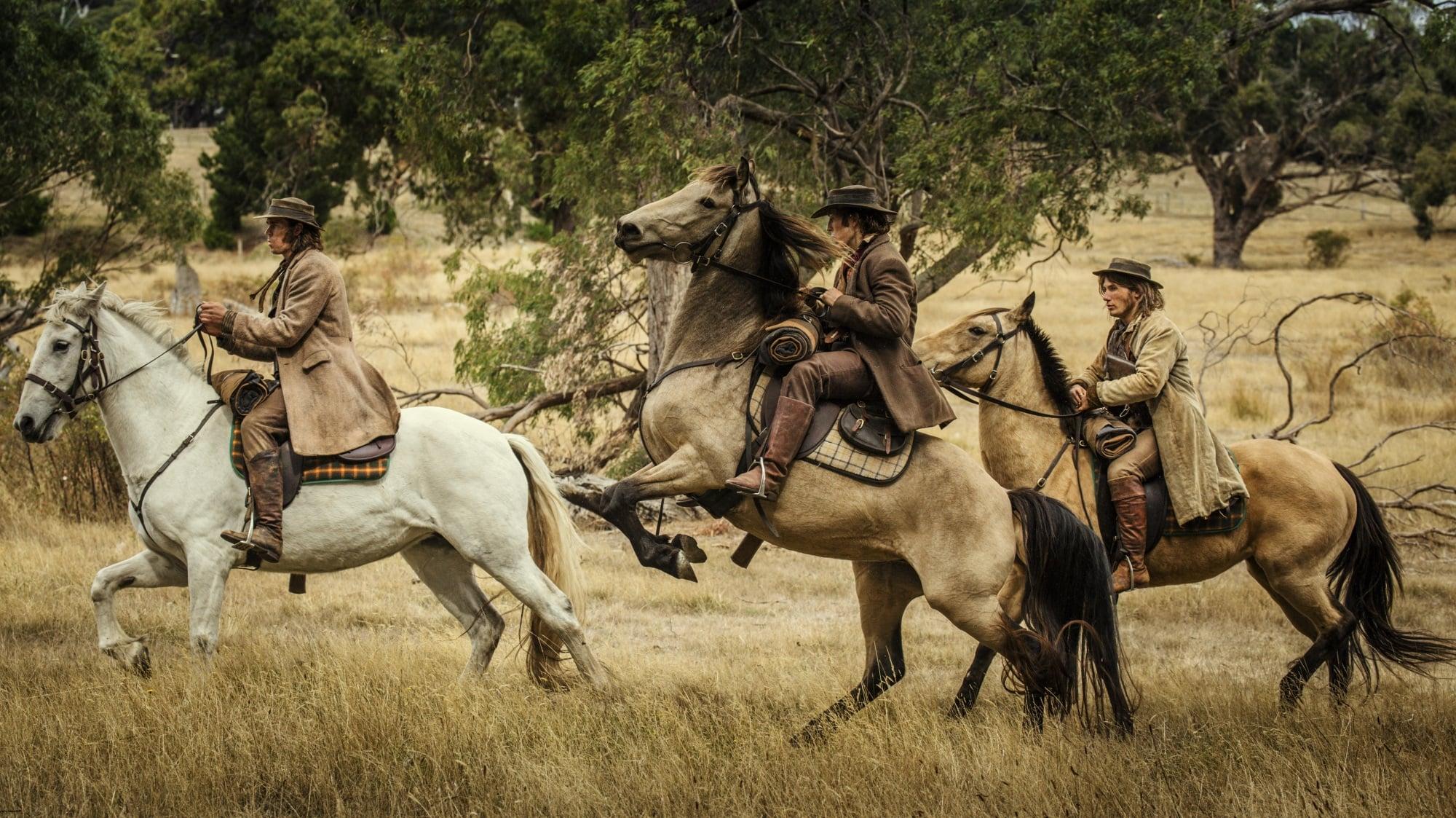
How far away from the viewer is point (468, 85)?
14.9m

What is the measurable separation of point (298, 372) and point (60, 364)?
48.9 inches

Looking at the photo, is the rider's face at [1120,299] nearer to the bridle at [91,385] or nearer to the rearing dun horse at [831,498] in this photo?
the rearing dun horse at [831,498]

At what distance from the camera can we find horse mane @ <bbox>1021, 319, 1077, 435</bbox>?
275 inches

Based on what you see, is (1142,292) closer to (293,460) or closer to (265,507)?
(293,460)

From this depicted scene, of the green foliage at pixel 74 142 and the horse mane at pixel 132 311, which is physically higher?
the green foliage at pixel 74 142

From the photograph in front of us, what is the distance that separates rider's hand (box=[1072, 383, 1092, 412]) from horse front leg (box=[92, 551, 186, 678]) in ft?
16.8

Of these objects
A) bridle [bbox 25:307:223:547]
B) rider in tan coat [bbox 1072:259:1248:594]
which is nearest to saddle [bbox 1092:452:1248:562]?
rider in tan coat [bbox 1072:259:1248:594]

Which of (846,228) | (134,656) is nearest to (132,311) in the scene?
(134,656)

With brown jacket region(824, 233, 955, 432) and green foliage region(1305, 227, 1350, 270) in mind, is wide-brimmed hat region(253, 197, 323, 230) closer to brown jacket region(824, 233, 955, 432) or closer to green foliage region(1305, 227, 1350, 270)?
brown jacket region(824, 233, 955, 432)

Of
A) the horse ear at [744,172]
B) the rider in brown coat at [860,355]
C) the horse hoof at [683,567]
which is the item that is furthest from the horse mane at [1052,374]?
the horse hoof at [683,567]

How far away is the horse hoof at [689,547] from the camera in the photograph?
5.48m

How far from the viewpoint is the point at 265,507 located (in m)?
6.14

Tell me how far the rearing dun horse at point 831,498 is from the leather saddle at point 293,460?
165cm

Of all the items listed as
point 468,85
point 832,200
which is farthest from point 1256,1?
point 832,200
